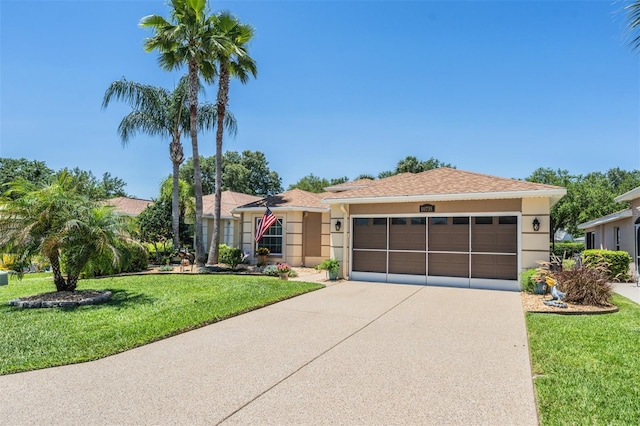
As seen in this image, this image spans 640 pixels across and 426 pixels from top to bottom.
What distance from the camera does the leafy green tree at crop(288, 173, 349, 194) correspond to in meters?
51.2

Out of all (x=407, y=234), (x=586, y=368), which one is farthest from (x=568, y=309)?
(x=407, y=234)

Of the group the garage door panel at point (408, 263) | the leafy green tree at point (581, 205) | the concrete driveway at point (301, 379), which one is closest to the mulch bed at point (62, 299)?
the concrete driveway at point (301, 379)

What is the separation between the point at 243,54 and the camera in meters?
15.6

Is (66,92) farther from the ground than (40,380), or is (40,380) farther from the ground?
(66,92)

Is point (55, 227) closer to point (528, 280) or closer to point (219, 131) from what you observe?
point (219, 131)

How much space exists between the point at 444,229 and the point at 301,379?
360 inches

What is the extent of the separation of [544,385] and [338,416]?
2426mm

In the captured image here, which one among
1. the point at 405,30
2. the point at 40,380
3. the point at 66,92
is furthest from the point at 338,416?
the point at 66,92

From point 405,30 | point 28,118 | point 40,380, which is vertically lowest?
point 40,380

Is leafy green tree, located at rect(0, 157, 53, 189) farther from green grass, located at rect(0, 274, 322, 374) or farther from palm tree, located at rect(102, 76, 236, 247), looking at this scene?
green grass, located at rect(0, 274, 322, 374)

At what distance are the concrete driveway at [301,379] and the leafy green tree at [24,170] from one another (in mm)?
33830

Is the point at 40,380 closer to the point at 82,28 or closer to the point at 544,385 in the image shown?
the point at 544,385

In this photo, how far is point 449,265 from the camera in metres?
12.1

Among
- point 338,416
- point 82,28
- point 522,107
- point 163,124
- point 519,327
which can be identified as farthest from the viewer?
point 163,124
